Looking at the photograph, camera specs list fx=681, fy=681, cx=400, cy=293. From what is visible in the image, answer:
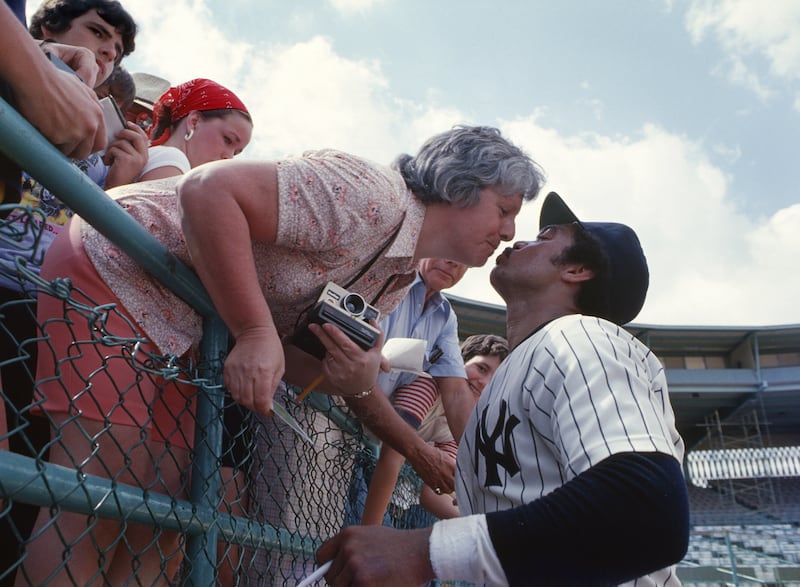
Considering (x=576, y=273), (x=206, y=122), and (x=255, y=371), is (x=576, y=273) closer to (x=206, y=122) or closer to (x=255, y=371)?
(x=255, y=371)

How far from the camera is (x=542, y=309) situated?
2047 mm

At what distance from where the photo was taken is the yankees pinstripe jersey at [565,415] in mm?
1217

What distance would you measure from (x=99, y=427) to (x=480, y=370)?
2688 mm

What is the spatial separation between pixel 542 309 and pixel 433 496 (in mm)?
2059

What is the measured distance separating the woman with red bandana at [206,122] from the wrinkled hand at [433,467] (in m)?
1.25

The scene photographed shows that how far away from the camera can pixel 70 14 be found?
85.7 inches

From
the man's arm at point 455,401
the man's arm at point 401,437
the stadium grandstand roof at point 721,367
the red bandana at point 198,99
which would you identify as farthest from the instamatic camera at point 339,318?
the stadium grandstand roof at point 721,367

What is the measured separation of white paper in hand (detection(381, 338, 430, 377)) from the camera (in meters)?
2.29

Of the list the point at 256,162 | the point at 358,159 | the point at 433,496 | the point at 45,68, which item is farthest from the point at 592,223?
the point at 433,496

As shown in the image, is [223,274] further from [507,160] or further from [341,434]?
[341,434]

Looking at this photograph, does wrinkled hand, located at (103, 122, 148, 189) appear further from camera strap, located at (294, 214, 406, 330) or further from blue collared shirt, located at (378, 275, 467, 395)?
blue collared shirt, located at (378, 275, 467, 395)

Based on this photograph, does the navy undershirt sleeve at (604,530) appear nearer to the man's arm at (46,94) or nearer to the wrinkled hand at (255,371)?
the wrinkled hand at (255,371)

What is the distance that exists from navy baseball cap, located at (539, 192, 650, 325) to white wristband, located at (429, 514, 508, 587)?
1040 millimetres

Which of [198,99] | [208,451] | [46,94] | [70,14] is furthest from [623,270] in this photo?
[70,14]
